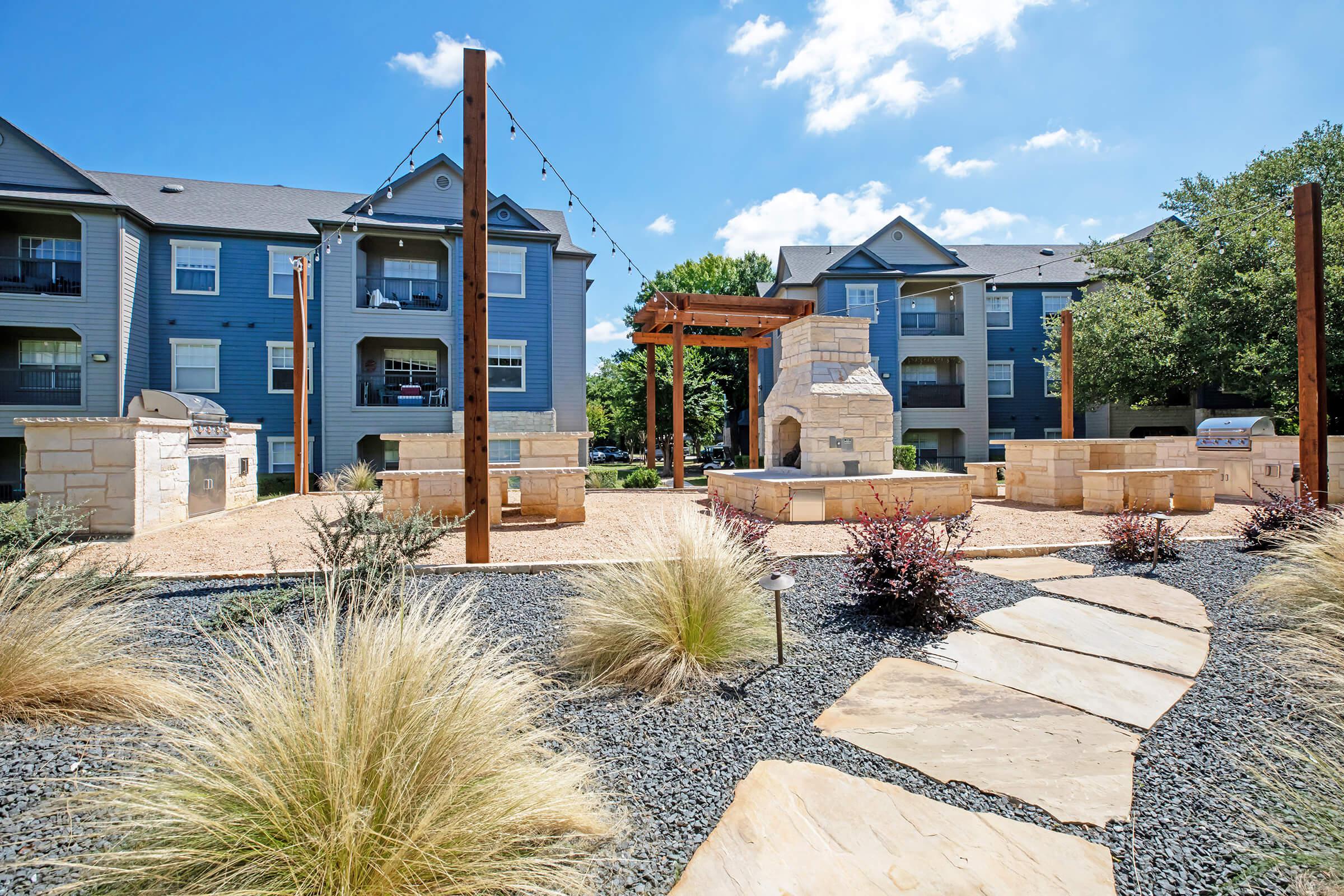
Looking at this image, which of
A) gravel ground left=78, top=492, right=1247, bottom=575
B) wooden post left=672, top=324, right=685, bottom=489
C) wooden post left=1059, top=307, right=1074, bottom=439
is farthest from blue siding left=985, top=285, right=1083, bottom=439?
wooden post left=672, top=324, right=685, bottom=489

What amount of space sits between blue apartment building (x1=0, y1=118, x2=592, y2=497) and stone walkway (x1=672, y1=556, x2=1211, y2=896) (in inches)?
614

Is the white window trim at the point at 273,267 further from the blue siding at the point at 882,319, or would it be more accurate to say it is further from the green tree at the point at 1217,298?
the green tree at the point at 1217,298

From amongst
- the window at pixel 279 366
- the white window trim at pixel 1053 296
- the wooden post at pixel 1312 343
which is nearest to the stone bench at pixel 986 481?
the wooden post at pixel 1312 343

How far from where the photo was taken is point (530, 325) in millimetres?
18281

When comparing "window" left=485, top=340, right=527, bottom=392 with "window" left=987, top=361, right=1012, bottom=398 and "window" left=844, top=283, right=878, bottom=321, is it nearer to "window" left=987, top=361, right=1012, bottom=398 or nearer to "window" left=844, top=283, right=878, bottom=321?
"window" left=844, top=283, right=878, bottom=321

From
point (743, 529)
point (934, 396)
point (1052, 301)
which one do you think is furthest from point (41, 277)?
point (1052, 301)

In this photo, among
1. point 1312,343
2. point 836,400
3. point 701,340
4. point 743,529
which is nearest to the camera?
point 743,529

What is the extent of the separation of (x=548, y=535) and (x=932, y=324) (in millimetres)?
20001

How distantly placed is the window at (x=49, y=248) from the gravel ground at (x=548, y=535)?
12.9 meters

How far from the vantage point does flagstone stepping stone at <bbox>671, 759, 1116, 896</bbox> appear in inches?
66.0

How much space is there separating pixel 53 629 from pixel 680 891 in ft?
10.1

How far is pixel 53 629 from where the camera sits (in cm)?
270

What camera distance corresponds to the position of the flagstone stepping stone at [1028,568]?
5.08 metres

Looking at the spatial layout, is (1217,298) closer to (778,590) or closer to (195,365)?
(778,590)
